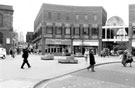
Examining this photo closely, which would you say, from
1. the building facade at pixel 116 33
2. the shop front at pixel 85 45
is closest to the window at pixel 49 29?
the shop front at pixel 85 45

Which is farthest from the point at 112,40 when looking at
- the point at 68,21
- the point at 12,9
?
the point at 12,9

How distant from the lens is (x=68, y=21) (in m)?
61.6

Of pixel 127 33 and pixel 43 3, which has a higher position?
pixel 43 3

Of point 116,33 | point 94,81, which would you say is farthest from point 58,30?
point 94,81

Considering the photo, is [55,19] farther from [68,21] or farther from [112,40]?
[112,40]

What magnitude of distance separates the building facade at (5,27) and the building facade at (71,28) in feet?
34.8

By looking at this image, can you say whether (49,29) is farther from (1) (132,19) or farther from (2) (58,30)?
(1) (132,19)

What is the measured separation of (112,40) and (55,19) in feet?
51.4

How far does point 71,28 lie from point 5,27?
720 inches

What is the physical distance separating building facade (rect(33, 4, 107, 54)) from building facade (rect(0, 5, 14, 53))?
10.6 m

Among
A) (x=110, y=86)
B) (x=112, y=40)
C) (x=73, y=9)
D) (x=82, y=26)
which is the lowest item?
(x=110, y=86)

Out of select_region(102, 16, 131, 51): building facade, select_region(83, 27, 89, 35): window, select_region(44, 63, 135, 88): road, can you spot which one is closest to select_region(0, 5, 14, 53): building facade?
select_region(83, 27, 89, 35): window

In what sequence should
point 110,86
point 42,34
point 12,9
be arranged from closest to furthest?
1. point 110,86
2. point 12,9
3. point 42,34

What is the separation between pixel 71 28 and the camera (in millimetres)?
61781
